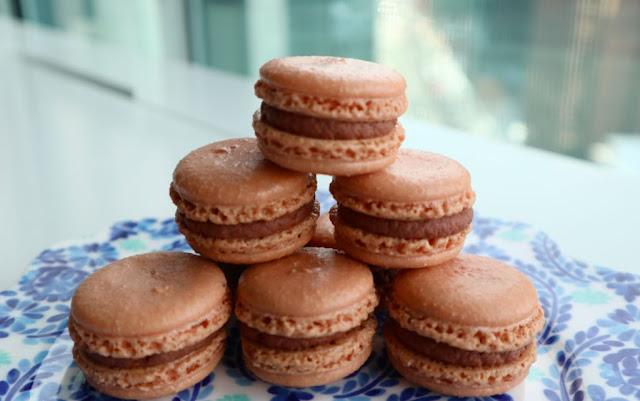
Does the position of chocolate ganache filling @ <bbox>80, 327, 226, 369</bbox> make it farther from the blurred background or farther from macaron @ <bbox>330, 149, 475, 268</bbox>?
the blurred background

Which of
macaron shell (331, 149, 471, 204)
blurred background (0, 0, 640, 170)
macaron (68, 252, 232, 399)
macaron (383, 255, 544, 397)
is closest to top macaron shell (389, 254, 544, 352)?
macaron (383, 255, 544, 397)

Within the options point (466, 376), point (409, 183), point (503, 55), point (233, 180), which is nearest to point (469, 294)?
point (466, 376)

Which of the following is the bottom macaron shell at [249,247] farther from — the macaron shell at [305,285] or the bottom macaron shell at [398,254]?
the bottom macaron shell at [398,254]

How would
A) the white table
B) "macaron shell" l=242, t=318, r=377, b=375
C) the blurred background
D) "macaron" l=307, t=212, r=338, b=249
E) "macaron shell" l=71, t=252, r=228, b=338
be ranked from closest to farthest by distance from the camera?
"macaron shell" l=71, t=252, r=228, b=338 < "macaron shell" l=242, t=318, r=377, b=375 < "macaron" l=307, t=212, r=338, b=249 < the white table < the blurred background

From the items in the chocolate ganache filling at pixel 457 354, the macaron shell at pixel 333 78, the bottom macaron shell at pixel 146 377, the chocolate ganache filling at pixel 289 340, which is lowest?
the bottom macaron shell at pixel 146 377

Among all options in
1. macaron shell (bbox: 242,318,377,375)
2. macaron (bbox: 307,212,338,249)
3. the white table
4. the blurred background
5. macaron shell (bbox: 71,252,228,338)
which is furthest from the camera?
the blurred background

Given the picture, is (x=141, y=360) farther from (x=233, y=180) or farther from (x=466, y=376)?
(x=466, y=376)

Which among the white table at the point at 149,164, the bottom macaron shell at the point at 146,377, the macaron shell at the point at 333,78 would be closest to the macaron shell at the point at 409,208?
the macaron shell at the point at 333,78

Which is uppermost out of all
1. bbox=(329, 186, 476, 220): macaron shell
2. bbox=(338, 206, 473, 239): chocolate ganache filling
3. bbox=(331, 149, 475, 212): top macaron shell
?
Result: bbox=(331, 149, 475, 212): top macaron shell
